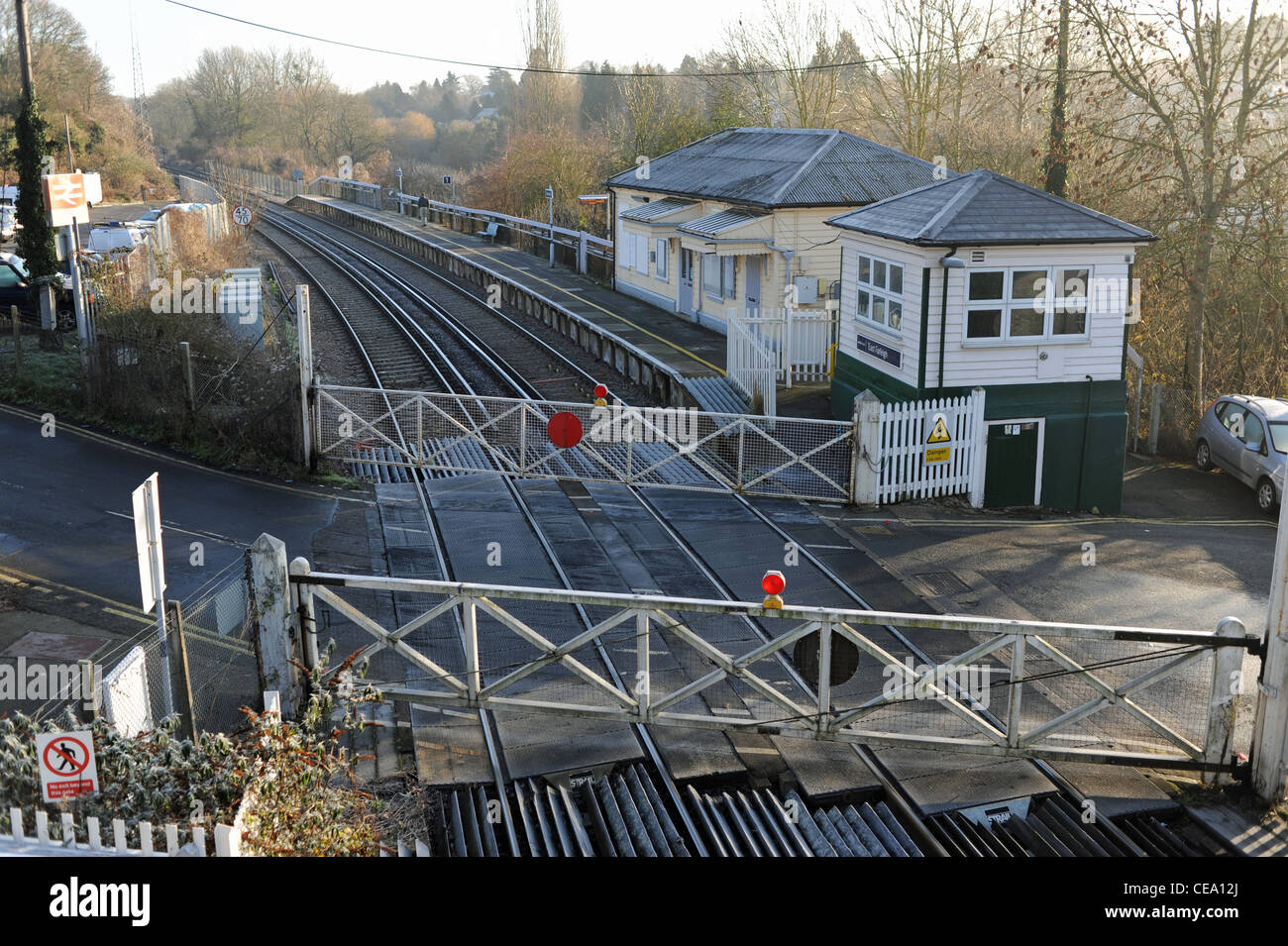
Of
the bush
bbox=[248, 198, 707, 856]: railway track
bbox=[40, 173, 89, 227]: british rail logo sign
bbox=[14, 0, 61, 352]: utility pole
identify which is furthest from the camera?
bbox=[14, 0, 61, 352]: utility pole

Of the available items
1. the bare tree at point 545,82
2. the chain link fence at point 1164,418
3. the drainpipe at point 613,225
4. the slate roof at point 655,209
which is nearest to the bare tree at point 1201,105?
the chain link fence at point 1164,418

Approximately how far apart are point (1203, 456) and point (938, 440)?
24.0ft

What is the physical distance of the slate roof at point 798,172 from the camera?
25.7 m

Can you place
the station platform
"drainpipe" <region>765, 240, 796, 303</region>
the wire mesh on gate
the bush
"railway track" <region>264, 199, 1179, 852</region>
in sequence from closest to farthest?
the bush < "railway track" <region>264, 199, 1179, 852</region> < the wire mesh on gate < the station platform < "drainpipe" <region>765, 240, 796, 303</region>

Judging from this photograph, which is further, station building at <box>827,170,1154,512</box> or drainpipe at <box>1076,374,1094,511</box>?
drainpipe at <box>1076,374,1094,511</box>

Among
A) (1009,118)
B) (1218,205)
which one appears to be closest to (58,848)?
(1218,205)

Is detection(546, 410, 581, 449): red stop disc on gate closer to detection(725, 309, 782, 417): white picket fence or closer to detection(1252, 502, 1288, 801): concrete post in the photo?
detection(725, 309, 782, 417): white picket fence

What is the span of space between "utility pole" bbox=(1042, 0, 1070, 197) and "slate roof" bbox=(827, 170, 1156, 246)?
4499 mm

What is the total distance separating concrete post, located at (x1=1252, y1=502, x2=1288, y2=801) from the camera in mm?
8414

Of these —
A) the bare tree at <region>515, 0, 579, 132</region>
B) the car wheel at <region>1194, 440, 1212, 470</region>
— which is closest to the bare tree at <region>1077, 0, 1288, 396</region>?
the car wheel at <region>1194, 440, 1212, 470</region>

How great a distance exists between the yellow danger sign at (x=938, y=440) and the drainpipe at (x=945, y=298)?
94cm

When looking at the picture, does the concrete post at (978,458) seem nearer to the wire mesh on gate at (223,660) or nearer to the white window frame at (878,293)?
the white window frame at (878,293)

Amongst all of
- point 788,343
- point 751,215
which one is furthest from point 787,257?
point 788,343

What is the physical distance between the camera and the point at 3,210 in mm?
38469
